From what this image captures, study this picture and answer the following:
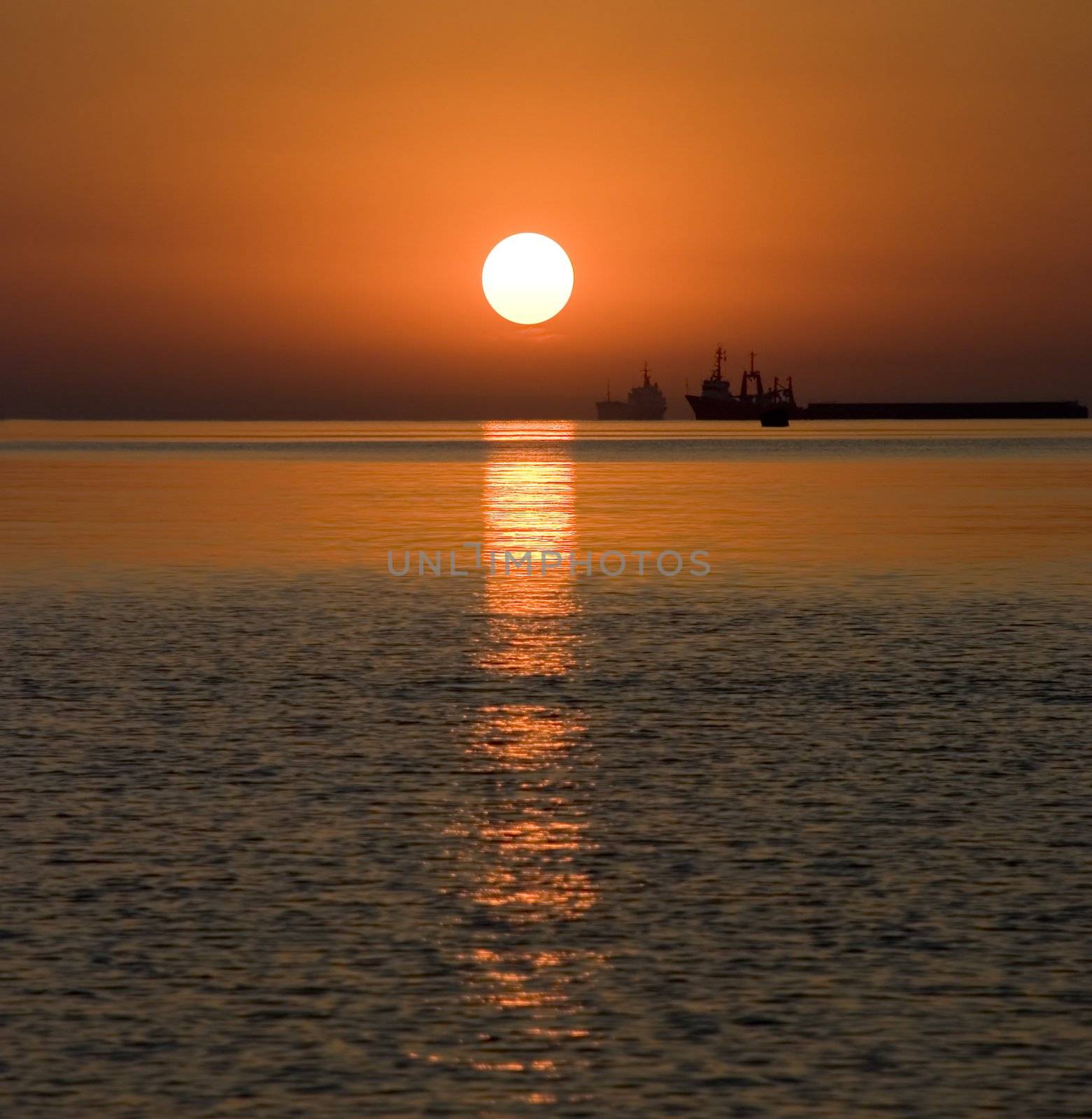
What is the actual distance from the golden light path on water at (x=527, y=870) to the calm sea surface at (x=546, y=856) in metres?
0.04

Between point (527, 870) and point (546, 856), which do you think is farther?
point (546, 856)

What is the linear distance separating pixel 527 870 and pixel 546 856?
0.52m

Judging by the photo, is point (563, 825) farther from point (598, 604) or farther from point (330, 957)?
point (598, 604)

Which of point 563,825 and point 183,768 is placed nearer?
point 563,825

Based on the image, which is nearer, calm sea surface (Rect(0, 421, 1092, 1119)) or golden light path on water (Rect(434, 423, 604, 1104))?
calm sea surface (Rect(0, 421, 1092, 1119))

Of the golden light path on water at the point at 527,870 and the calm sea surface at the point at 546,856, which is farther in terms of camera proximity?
the golden light path on water at the point at 527,870

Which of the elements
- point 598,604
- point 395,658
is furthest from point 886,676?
point 598,604

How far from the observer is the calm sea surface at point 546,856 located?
A: 32.4 feet

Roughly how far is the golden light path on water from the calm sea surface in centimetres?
4

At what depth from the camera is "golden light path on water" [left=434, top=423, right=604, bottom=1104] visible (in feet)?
33.9

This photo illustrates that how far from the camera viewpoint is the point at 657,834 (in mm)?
15477

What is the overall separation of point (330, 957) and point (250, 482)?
326 feet

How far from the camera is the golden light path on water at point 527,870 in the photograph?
10328 millimetres

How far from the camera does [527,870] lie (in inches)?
563
